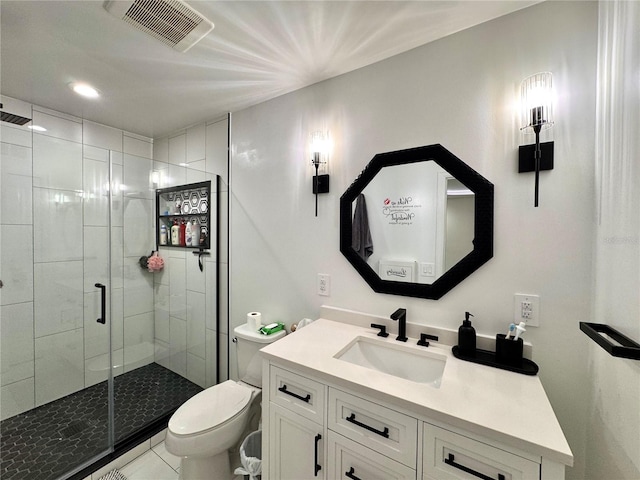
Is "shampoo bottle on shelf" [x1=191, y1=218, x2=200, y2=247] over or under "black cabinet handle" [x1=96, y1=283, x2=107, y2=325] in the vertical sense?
over

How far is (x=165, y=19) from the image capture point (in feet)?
3.89

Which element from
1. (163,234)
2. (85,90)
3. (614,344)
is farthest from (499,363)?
(85,90)

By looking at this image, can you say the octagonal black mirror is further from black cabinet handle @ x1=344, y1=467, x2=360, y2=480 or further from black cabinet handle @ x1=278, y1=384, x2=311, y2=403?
black cabinet handle @ x1=344, y1=467, x2=360, y2=480

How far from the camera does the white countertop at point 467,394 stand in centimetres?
72

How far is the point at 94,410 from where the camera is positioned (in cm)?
190

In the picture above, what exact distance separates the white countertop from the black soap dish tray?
0.06ft

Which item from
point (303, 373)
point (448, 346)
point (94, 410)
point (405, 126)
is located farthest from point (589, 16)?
point (94, 410)

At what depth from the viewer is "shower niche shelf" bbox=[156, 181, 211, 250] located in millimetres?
2271

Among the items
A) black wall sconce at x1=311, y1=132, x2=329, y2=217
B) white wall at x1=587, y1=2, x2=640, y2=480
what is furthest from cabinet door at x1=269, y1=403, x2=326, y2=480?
black wall sconce at x1=311, y1=132, x2=329, y2=217

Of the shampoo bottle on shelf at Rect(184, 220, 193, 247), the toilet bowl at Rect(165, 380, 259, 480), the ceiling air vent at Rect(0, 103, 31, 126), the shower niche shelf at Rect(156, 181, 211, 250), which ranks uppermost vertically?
the ceiling air vent at Rect(0, 103, 31, 126)

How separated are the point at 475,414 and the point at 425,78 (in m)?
1.48

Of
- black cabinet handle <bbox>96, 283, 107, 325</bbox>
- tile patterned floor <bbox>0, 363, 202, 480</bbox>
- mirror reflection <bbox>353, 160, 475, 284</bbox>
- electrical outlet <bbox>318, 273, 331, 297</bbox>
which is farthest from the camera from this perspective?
black cabinet handle <bbox>96, 283, 107, 325</bbox>

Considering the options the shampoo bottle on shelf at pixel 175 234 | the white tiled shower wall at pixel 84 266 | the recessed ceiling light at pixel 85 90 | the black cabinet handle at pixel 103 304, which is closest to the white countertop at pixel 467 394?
the white tiled shower wall at pixel 84 266

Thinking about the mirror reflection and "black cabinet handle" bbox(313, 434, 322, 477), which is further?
the mirror reflection
